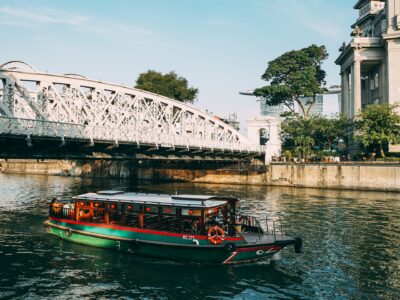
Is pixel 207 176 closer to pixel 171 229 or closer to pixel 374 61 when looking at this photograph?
pixel 374 61

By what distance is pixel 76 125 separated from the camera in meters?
37.5

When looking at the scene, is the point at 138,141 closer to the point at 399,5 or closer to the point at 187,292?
the point at 187,292

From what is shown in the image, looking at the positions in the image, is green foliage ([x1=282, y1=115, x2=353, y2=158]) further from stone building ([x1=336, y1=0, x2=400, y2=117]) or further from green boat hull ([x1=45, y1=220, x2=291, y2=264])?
green boat hull ([x1=45, y1=220, x2=291, y2=264])

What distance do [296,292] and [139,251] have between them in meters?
9.80

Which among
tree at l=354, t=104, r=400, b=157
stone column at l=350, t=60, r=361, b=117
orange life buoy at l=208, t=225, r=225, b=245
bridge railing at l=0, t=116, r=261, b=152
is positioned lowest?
orange life buoy at l=208, t=225, r=225, b=245

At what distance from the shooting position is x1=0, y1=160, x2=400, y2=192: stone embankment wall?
192ft

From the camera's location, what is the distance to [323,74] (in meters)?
93.2

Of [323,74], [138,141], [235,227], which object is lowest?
[235,227]

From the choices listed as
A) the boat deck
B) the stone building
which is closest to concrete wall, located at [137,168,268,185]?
the stone building

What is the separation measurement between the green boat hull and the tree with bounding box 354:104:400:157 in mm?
46936

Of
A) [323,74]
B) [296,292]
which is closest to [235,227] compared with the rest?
[296,292]

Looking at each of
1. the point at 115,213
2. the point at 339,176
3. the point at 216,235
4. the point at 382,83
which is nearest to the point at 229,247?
the point at 216,235

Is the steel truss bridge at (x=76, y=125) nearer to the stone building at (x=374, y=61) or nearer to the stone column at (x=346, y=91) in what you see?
the stone building at (x=374, y=61)

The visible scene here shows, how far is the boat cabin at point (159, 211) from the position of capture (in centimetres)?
2305
